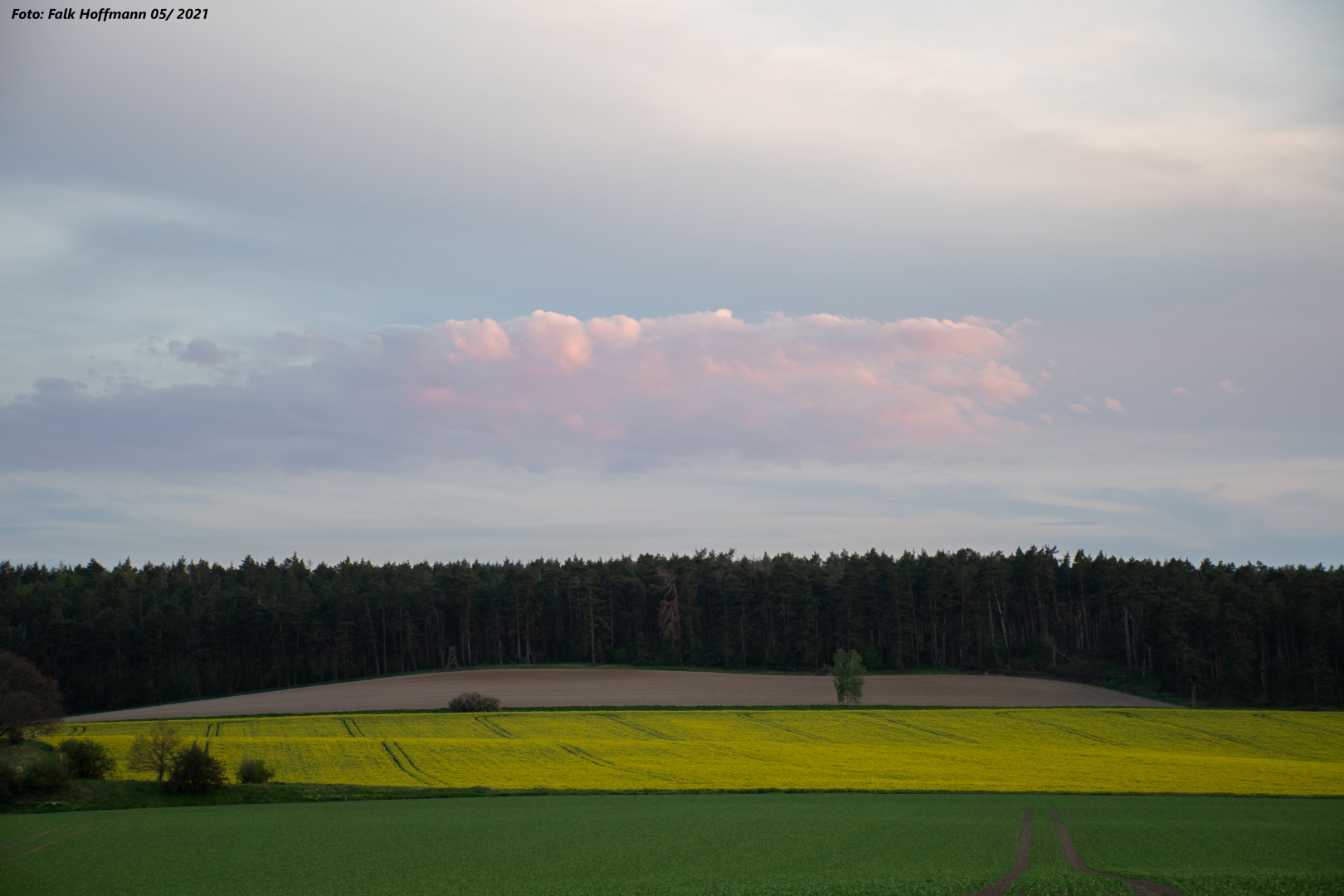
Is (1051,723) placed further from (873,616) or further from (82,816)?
(82,816)

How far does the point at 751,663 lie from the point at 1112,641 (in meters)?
50.7

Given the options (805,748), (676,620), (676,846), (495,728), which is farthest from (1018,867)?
(676,620)

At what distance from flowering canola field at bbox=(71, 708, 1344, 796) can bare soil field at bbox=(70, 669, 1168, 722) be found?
8.72 meters

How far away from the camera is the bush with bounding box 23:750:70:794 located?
40375 mm

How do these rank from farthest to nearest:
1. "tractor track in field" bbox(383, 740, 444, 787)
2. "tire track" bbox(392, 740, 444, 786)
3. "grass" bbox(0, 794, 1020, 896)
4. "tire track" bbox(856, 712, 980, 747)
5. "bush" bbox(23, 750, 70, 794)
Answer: "tire track" bbox(856, 712, 980, 747)
"tire track" bbox(392, 740, 444, 786)
"tractor track in field" bbox(383, 740, 444, 787)
"bush" bbox(23, 750, 70, 794)
"grass" bbox(0, 794, 1020, 896)

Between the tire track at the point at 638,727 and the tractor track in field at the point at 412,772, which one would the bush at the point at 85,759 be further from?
the tire track at the point at 638,727

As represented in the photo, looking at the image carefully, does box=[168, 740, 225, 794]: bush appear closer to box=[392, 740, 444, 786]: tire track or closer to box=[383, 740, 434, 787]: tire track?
box=[383, 740, 434, 787]: tire track

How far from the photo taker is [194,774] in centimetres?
4319

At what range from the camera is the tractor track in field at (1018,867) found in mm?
24234

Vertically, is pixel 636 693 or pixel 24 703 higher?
pixel 24 703

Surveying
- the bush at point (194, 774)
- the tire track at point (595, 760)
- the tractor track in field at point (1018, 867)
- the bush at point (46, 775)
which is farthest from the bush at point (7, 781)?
the tractor track in field at point (1018, 867)

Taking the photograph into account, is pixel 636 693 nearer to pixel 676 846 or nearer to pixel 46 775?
pixel 46 775

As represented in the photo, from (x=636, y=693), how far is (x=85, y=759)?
55.3 m

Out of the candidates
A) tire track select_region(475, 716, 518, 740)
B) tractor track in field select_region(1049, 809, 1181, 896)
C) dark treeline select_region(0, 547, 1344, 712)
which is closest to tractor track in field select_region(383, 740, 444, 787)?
tire track select_region(475, 716, 518, 740)
